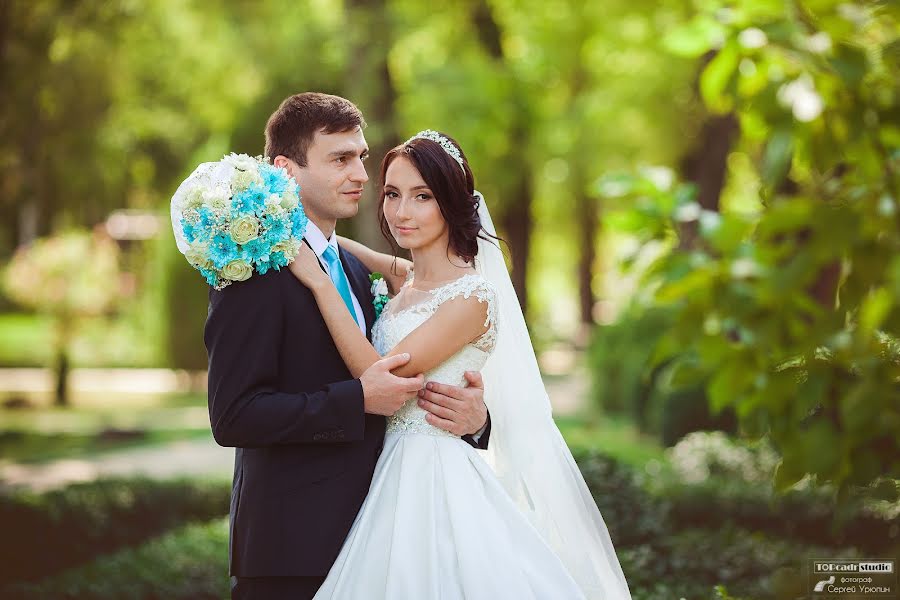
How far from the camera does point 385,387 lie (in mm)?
3344

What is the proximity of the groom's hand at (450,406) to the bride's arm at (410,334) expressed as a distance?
11 centimetres

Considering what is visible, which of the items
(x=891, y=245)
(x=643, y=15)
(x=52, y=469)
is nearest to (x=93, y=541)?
(x=52, y=469)

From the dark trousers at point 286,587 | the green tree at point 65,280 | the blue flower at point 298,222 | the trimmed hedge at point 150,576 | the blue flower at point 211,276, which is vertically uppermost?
the green tree at point 65,280

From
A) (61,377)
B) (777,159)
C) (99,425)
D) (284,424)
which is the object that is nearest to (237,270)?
(284,424)

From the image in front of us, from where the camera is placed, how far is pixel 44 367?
25.8 metres

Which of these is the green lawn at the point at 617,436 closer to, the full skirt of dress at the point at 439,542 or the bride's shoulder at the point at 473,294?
the bride's shoulder at the point at 473,294

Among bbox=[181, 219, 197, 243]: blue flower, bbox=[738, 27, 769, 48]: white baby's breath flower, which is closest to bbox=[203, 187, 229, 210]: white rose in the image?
bbox=[181, 219, 197, 243]: blue flower

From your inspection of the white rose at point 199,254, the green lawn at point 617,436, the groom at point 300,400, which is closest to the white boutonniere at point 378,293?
the groom at point 300,400

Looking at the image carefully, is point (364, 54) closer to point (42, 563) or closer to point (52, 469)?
point (42, 563)

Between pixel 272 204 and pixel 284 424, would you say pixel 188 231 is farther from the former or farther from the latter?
pixel 284 424

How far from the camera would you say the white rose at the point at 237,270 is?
10.5 feet

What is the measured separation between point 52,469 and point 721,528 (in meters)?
Result: 8.53

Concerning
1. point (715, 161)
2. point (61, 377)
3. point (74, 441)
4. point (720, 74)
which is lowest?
point (74, 441)

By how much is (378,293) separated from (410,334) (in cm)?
50
